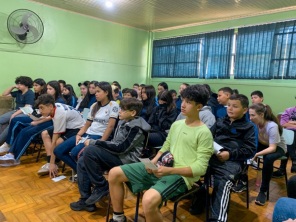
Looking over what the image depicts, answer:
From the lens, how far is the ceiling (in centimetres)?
438

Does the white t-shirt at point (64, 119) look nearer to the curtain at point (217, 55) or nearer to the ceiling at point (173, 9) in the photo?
the ceiling at point (173, 9)

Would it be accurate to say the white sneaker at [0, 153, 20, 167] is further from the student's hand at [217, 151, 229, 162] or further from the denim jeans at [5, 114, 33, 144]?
the student's hand at [217, 151, 229, 162]

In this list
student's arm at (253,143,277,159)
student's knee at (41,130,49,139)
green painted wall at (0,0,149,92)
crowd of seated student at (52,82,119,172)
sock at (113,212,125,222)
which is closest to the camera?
sock at (113,212,125,222)

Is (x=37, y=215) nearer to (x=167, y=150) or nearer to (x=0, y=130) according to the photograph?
(x=167, y=150)

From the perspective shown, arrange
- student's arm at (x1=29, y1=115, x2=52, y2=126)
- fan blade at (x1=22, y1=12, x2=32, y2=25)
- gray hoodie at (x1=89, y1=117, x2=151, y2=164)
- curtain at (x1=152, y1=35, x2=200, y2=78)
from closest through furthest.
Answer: gray hoodie at (x1=89, y1=117, x2=151, y2=164), student's arm at (x1=29, y1=115, x2=52, y2=126), fan blade at (x1=22, y1=12, x2=32, y2=25), curtain at (x1=152, y1=35, x2=200, y2=78)

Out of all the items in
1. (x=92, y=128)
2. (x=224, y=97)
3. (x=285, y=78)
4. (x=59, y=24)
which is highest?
(x=59, y=24)

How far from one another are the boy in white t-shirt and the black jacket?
1.70 meters

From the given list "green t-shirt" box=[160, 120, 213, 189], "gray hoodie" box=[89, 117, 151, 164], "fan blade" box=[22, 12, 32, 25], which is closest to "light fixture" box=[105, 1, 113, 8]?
"fan blade" box=[22, 12, 32, 25]

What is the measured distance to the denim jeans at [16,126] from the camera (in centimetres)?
318

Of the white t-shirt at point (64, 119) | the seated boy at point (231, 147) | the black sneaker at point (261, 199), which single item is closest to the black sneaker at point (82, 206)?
the white t-shirt at point (64, 119)

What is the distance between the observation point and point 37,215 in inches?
75.7

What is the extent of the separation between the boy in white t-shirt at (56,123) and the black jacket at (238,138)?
5.57ft

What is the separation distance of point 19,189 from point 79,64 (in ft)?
12.5

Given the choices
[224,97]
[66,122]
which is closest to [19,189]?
[66,122]
